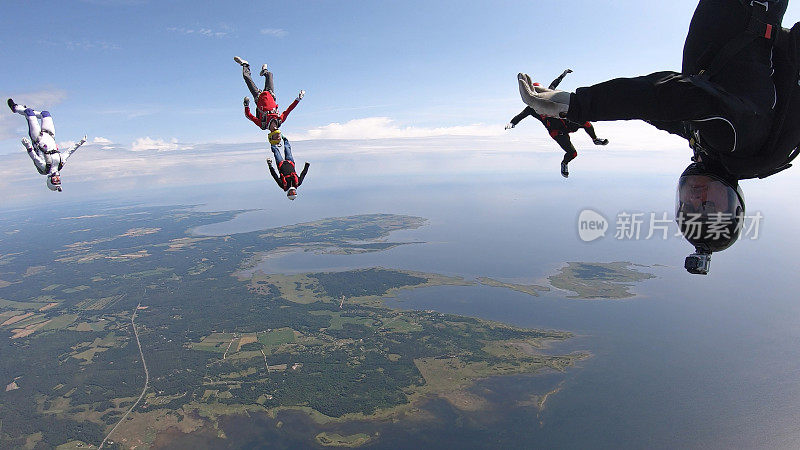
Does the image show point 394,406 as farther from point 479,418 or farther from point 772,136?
point 772,136

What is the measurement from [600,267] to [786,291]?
56.5m

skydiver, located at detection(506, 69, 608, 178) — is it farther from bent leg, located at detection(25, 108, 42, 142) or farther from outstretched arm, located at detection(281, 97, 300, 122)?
bent leg, located at detection(25, 108, 42, 142)

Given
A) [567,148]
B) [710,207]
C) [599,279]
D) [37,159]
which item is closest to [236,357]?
[37,159]

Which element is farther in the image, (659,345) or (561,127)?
(659,345)

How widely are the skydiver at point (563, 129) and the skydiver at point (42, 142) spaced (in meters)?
13.5

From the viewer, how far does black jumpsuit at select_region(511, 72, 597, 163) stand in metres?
5.64

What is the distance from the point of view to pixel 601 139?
640cm

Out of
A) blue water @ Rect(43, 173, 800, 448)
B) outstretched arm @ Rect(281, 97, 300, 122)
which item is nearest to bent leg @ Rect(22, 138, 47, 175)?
outstretched arm @ Rect(281, 97, 300, 122)

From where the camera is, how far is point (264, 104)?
8992 mm

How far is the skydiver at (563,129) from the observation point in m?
5.63

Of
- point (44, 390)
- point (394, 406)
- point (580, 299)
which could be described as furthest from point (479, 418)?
point (44, 390)

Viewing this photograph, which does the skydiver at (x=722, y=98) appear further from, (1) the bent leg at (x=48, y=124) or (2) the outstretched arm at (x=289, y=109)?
(1) the bent leg at (x=48, y=124)

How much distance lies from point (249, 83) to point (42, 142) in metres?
7.76

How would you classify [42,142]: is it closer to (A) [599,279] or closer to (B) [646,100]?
(B) [646,100]
